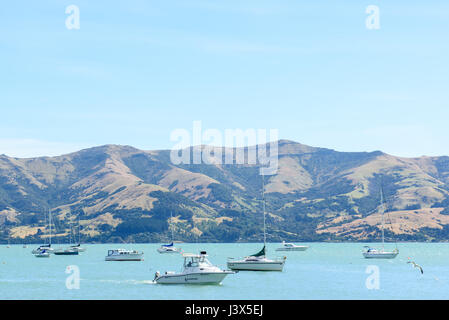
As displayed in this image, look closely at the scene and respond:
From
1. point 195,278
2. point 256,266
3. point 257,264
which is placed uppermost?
point 195,278

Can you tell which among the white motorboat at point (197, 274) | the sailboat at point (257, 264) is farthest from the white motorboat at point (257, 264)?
the white motorboat at point (197, 274)

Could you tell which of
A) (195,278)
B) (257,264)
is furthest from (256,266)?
(195,278)

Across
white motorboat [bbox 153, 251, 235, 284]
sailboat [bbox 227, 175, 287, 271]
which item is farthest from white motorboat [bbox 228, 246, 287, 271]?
white motorboat [bbox 153, 251, 235, 284]

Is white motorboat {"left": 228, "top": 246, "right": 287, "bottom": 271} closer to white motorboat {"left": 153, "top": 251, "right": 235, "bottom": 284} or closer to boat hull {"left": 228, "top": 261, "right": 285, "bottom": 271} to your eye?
boat hull {"left": 228, "top": 261, "right": 285, "bottom": 271}

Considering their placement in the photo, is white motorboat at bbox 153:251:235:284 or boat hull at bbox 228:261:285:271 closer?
white motorboat at bbox 153:251:235:284

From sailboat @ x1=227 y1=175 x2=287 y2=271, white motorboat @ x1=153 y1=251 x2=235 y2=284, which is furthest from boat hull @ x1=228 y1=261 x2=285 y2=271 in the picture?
white motorboat @ x1=153 y1=251 x2=235 y2=284

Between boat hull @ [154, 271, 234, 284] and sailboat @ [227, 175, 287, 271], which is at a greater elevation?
boat hull @ [154, 271, 234, 284]

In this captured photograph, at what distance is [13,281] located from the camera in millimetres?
127125

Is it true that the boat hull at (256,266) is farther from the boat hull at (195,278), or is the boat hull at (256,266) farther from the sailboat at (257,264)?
the boat hull at (195,278)

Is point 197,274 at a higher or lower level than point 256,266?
higher

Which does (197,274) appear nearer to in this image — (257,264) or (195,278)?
(195,278)

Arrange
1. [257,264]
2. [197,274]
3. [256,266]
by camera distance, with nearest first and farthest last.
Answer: [197,274], [257,264], [256,266]
